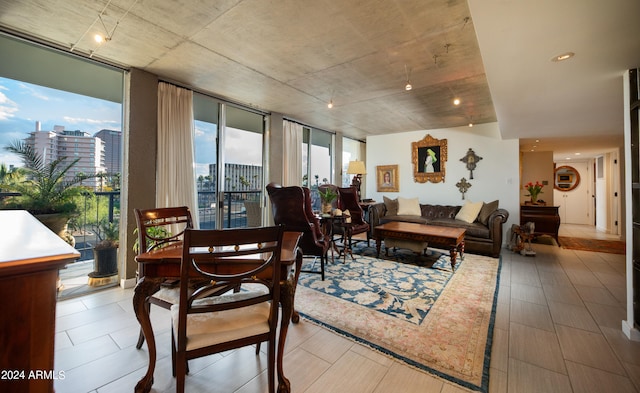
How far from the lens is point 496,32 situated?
1.63 meters

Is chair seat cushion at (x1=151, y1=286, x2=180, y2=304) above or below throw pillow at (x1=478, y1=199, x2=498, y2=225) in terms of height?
below

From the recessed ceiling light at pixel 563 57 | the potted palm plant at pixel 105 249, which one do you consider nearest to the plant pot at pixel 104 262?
the potted palm plant at pixel 105 249

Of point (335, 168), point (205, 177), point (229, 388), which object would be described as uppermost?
point (335, 168)

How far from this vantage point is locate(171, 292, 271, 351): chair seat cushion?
48.2 inches

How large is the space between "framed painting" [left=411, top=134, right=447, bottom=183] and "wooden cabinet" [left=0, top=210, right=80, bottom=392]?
6.56 m

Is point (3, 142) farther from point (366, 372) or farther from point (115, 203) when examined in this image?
point (366, 372)

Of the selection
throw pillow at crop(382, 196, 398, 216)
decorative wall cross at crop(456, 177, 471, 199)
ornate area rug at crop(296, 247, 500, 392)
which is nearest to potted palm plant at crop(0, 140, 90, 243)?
ornate area rug at crop(296, 247, 500, 392)

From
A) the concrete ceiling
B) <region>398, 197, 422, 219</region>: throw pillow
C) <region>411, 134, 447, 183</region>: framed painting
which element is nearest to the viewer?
the concrete ceiling

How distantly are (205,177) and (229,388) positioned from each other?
128 inches

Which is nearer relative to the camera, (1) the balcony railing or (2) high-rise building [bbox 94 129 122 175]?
(1) the balcony railing

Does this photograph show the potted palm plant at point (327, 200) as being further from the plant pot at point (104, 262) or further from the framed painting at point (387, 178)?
the framed painting at point (387, 178)

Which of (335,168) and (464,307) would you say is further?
(335,168)

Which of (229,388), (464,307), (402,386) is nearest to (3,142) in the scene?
(229,388)

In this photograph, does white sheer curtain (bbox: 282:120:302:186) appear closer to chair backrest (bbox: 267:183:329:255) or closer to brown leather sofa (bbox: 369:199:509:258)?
brown leather sofa (bbox: 369:199:509:258)
